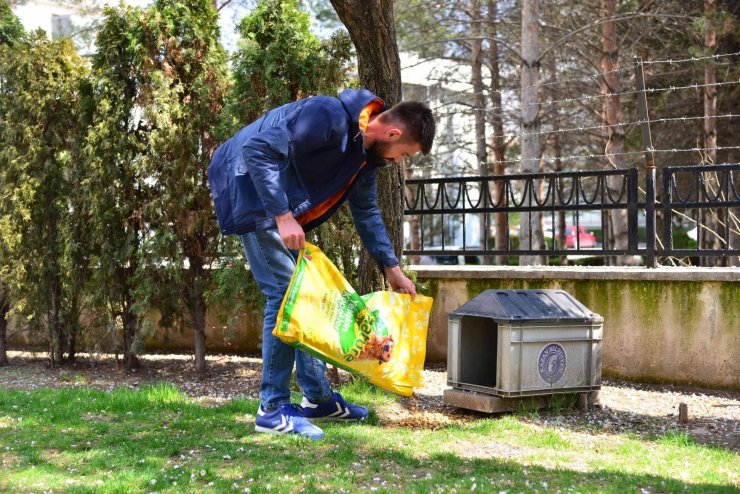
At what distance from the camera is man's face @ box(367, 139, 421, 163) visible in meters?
4.26

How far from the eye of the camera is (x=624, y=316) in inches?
268

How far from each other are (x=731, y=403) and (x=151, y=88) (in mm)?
4949

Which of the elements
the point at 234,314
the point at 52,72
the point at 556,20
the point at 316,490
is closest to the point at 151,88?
the point at 52,72

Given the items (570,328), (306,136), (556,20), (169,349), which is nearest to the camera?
(306,136)

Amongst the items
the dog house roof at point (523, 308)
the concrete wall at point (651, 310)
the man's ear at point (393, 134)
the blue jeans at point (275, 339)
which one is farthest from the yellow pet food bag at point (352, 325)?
the concrete wall at point (651, 310)

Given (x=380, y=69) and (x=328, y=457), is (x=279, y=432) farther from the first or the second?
(x=380, y=69)

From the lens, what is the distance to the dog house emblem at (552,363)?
5340mm

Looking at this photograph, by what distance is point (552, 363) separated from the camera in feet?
17.7

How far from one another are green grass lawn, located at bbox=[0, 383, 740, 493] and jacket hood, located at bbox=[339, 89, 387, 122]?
163cm

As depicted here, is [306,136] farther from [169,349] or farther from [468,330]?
[169,349]

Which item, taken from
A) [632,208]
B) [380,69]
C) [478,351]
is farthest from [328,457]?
[632,208]

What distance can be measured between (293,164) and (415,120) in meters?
0.64

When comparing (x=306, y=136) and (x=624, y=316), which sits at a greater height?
(x=306, y=136)

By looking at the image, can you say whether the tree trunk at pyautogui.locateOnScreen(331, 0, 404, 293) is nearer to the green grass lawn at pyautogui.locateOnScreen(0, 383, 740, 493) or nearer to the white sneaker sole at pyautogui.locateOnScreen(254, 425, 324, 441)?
the green grass lawn at pyautogui.locateOnScreen(0, 383, 740, 493)
